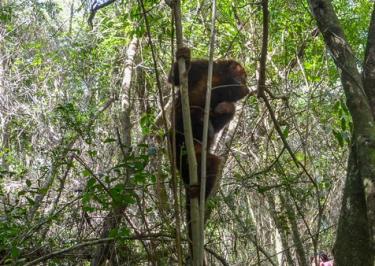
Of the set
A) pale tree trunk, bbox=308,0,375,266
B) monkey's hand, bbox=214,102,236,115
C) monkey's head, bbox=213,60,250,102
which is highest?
monkey's head, bbox=213,60,250,102

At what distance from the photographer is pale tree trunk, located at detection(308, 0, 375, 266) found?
6.89ft

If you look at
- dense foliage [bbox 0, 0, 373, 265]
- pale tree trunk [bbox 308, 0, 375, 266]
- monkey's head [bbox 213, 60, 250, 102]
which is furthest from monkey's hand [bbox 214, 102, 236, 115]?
pale tree trunk [bbox 308, 0, 375, 266]

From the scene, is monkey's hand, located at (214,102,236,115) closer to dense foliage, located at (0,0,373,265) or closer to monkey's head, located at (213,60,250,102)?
monkey's head, located at (213,60,250,102)

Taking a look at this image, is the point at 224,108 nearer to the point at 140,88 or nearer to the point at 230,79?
the point at 230,79

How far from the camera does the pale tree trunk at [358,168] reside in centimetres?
210

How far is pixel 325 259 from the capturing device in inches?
328

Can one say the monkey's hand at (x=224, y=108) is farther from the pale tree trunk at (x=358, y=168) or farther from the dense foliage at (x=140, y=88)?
the pale tree trunk at (x=358, y=168)

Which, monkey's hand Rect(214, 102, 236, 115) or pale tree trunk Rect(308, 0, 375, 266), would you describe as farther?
monkey's hand Rect(214, 102, 236, 115)

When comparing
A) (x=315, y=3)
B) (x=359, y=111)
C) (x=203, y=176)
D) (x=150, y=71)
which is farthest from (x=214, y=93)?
(x=203, y=176)

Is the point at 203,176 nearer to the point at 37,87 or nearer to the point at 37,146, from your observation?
the point at 37,146

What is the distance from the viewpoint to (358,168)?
2.28m

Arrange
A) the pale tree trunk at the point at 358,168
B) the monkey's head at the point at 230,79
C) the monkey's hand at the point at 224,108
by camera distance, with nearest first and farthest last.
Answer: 1. the pale tree trunk at the point at 358,168
2. the monkey's hand at the point at 224,108
3. the monkey's head at the point at 230,79

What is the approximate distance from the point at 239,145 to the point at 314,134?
1.02 metres

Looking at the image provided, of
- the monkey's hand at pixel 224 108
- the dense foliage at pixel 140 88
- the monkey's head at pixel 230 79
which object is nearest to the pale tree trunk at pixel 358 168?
the monkey's hand at pixel 224 108
